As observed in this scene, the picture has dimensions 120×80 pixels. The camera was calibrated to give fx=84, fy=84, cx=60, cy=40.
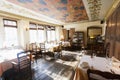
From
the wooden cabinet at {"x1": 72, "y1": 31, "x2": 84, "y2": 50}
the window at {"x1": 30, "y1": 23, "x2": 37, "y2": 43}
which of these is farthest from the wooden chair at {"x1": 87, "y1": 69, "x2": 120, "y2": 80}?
the wooden cabinet at {"x1": 72, "y1": 31, "x2": 84, "y2": 50}

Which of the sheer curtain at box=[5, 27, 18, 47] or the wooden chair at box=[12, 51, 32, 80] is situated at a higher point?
the sheer curtain at box=[5, 27, 18, 47]

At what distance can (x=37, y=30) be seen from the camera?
7.49 m

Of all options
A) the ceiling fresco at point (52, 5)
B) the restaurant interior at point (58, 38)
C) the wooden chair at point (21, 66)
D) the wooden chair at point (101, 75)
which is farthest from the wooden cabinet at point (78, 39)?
the wooden chair at point (101, 75)

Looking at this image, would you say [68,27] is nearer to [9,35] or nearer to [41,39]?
[41,39]

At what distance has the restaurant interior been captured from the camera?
2.42 m

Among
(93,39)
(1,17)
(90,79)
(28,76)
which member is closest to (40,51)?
(28,76)

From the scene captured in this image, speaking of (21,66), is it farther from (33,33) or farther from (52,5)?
(33,33)

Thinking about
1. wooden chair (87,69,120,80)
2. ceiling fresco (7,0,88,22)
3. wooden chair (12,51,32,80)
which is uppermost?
ceiling fresco (7,0,88,22)

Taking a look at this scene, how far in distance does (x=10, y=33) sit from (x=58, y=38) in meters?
6.29

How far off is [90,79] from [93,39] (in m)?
7.85

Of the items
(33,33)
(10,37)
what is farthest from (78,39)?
(10,37)

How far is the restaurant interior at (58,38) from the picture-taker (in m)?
2.42

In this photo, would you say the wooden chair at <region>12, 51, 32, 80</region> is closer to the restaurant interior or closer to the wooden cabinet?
the restaurant interior

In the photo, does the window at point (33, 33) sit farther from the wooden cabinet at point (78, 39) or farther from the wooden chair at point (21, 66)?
the wooden cabinet at point (78, 39)
